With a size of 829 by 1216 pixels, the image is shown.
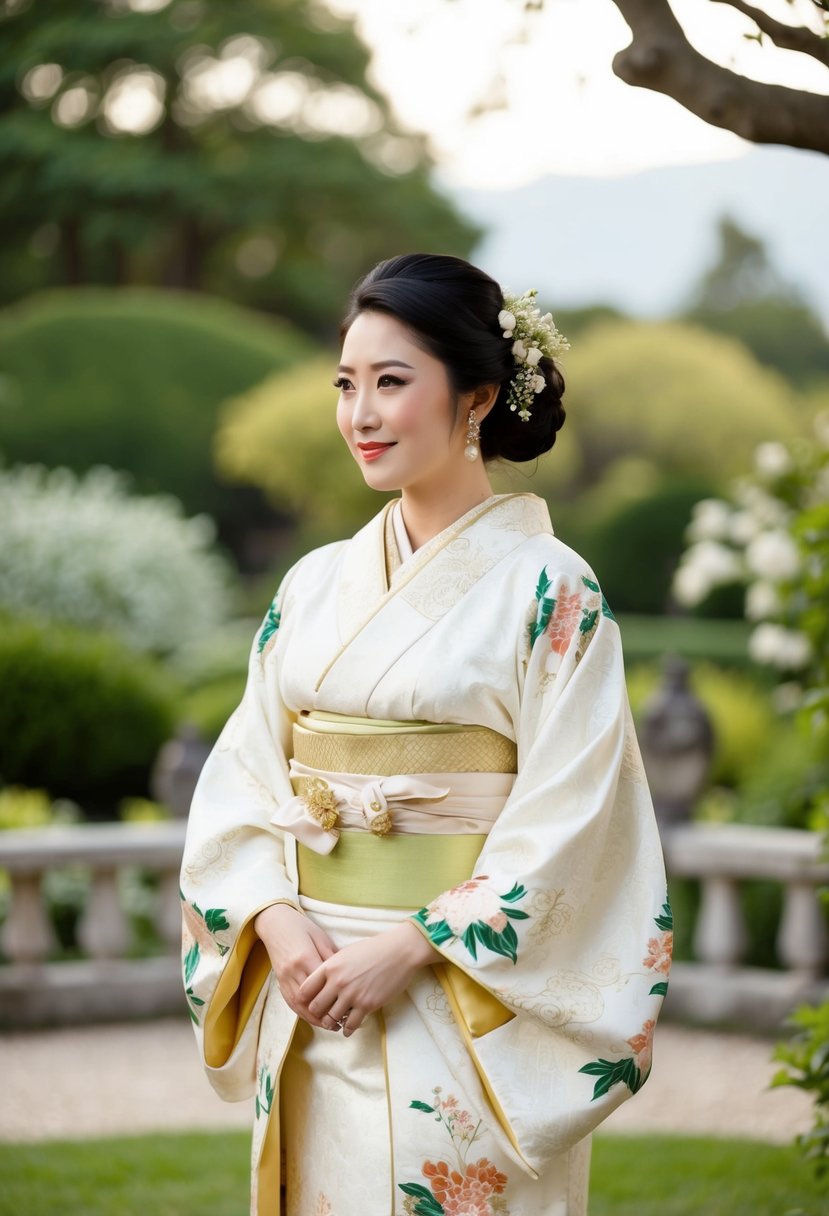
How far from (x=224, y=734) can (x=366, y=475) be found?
526 millimetres

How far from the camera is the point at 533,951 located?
2.02 meters

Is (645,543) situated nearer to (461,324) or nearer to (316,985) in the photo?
(461,324)

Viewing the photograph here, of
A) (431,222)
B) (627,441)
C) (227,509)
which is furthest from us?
(431,222)

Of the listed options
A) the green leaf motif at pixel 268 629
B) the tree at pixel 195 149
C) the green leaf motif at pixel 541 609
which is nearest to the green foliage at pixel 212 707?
the green leaf motif at pixel 268 629

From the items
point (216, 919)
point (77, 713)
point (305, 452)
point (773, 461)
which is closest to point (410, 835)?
point (216, 919)

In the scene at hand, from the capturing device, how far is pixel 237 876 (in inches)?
87.3

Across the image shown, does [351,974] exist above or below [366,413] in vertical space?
below

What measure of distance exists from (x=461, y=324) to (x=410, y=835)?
0.76 m

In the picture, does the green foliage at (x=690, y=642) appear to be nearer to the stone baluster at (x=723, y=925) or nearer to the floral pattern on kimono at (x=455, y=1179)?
the stone baluster at (x=723, y=925)

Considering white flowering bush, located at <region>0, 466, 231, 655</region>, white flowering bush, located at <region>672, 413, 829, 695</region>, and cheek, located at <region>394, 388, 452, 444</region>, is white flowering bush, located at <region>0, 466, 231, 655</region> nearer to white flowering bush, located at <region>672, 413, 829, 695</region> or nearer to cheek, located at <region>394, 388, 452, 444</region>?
white flowering bush, located at <region>672, 413, 829, 695</region>

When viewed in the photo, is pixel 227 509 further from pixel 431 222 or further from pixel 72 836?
pixel 72 836

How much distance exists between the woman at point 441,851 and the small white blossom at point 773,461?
2963 mm

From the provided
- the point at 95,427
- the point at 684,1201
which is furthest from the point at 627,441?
the point at 684,1201

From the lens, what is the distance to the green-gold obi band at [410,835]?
2088mm
